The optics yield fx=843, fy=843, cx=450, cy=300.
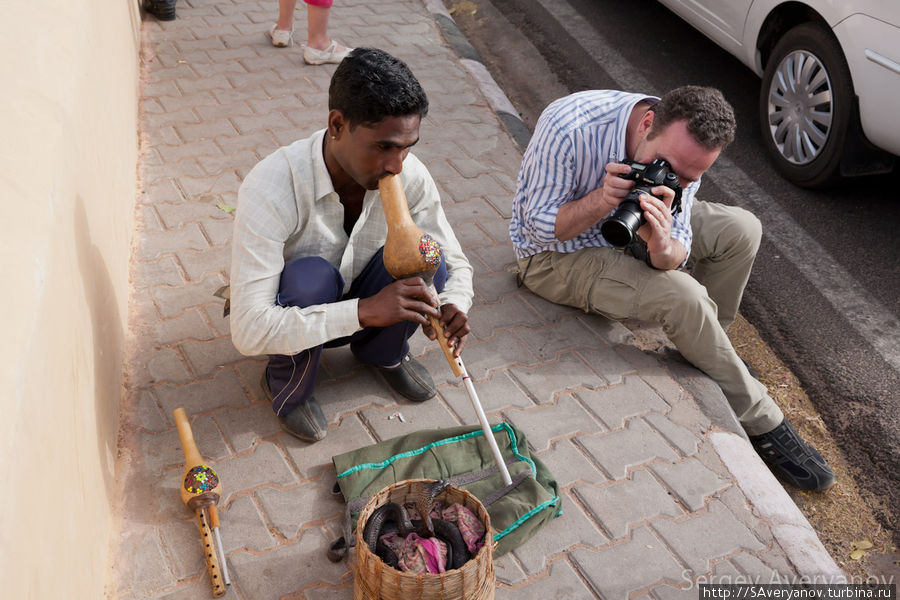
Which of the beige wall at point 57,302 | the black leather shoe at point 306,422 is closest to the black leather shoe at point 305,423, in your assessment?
the black leather shoe at point 306,422

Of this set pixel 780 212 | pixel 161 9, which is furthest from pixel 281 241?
pixel 161 9

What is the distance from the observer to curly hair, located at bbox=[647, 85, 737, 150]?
10.2 ft

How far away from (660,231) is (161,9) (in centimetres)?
445

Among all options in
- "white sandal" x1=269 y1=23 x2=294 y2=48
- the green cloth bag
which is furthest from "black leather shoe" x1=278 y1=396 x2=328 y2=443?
"white sandal" x1=269 y1=23 x2=294 y2=48

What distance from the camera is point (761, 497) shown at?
3061 millimetres

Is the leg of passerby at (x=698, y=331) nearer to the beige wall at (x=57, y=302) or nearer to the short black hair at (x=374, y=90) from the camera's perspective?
the short black hair at (x=374, y=90)

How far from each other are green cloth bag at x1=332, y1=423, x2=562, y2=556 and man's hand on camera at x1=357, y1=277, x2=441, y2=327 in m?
0.56

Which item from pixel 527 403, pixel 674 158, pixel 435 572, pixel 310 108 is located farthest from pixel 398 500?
pixel 310 108

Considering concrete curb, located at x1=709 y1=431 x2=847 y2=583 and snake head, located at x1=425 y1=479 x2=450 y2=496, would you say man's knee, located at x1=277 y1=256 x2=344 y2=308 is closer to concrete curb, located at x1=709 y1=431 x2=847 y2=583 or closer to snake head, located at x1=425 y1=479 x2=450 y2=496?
snake head, located at x1=425 y1=479 x2=450 y2=496

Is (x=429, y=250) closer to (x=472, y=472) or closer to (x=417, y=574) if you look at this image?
(x=472, y=472)

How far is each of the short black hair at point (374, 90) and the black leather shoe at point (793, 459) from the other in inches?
80.6

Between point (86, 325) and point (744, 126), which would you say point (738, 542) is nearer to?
point (86, 325)

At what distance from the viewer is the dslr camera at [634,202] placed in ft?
10.4

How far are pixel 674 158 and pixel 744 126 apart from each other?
2.78 metres
